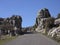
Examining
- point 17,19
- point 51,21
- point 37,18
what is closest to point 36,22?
point 37,18

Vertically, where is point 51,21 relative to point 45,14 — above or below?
below

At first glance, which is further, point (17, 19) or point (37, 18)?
point (37, 18)

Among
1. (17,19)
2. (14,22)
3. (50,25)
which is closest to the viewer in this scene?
(50,25)

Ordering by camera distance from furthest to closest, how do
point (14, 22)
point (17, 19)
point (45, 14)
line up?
point (45, 14), point (17, 19), point (14, 22)

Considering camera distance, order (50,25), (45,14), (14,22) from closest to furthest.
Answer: (50,25), (14,22), (45,14)

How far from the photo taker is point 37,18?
195 metres

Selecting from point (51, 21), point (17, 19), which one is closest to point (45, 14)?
point (17, 19)

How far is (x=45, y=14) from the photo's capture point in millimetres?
185250

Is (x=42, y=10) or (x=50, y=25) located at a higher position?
(x=42, y=10)

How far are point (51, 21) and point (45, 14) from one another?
8918 centimetres

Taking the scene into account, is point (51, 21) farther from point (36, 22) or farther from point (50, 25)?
point (36, 22)

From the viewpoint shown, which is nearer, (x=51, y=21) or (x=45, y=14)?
(x=51, y=21)

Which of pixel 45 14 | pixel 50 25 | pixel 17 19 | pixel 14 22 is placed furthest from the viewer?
pixel 45 14

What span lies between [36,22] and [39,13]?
8566mm
